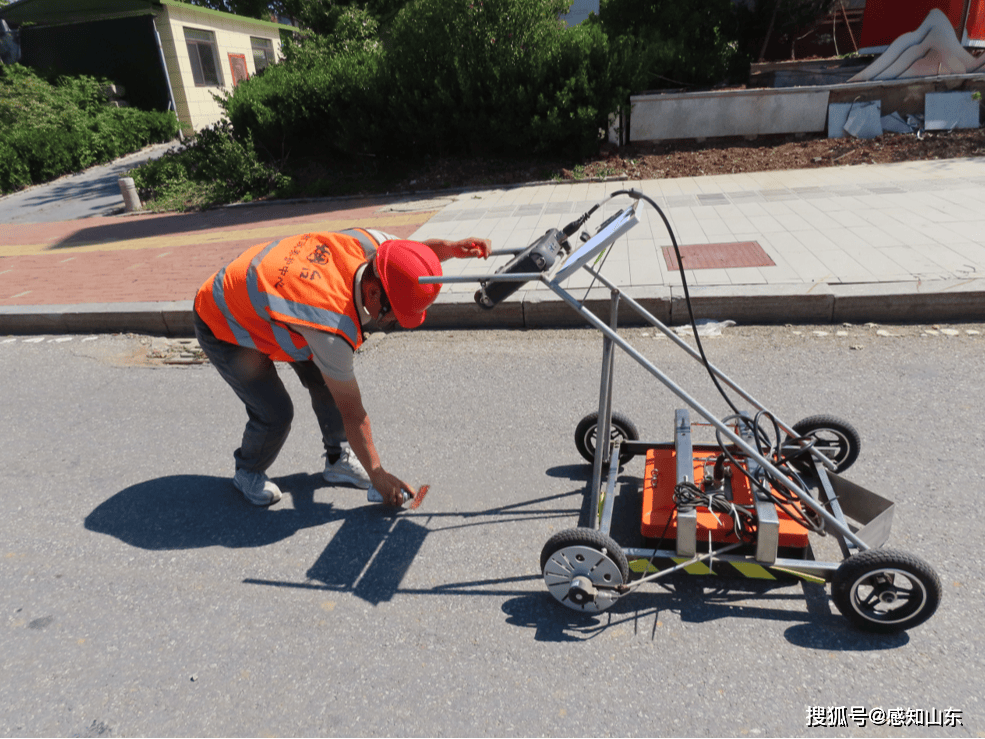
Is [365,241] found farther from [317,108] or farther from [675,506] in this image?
[317,108]

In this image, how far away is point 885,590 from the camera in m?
2.40

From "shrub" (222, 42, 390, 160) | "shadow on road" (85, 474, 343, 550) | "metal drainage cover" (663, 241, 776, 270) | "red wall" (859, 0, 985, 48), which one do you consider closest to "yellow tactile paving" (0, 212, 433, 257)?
"shrub" (222, 42, 390, 160)

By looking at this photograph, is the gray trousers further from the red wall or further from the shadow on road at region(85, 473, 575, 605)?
the red wall

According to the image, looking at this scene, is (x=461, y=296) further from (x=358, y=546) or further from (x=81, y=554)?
(x=81, y=554)

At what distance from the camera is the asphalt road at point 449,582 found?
2.30 m

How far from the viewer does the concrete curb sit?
511 cm

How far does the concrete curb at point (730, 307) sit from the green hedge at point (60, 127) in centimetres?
1416

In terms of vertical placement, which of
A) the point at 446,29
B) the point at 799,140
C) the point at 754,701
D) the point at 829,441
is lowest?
the point at 754,701

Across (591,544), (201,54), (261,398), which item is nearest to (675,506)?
(591,544)

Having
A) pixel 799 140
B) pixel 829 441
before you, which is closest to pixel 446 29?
pixel 799 140

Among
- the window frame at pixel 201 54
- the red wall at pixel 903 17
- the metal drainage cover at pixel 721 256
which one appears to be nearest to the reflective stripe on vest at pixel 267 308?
the metal drainage cover at pixel 721 256

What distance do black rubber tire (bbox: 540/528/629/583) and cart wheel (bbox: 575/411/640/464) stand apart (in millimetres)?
994

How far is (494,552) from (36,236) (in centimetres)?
1225

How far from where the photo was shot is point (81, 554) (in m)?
3.32
